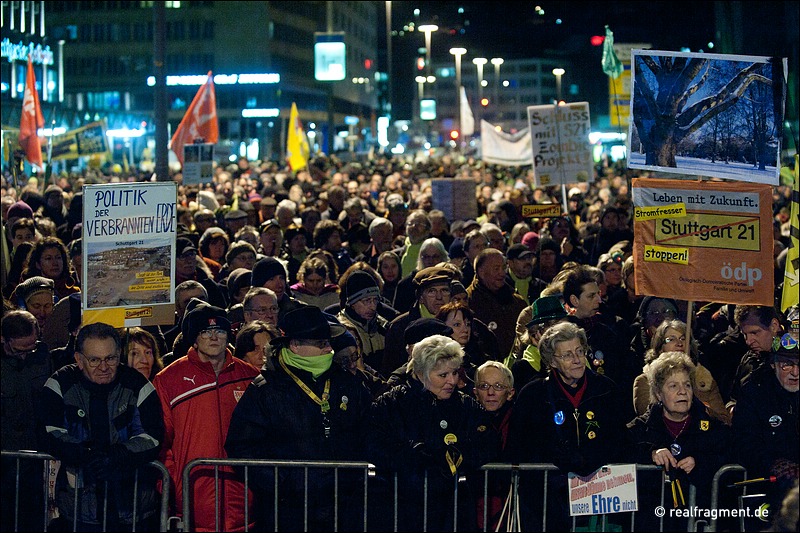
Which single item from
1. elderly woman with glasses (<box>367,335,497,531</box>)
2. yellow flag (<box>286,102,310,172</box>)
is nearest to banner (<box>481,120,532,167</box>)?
yellow flag (<box>286,102,310,172</box>)

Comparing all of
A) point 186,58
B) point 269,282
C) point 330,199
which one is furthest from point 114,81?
point 269,282

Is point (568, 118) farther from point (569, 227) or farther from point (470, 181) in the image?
point (569, 227)

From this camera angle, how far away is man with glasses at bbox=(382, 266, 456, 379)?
8.78 meters

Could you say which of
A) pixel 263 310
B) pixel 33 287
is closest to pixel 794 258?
pixel 263 310

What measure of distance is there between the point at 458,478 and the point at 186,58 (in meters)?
99.9

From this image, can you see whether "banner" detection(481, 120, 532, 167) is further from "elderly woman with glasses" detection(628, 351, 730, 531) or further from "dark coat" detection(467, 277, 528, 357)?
"elderly woman with glasses" detection(628, 351, 730, 531)

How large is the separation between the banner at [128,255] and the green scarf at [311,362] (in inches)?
61.3

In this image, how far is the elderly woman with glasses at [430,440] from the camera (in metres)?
6.37

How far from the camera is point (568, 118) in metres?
18.4

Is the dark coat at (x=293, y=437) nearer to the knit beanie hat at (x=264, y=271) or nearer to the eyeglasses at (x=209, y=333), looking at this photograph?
the eyeglasses at (x=209, y=333)

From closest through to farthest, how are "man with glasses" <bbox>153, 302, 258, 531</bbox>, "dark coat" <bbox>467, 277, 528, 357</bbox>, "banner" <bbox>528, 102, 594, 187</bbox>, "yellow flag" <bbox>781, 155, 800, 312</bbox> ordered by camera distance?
"man with glasses" <bbox>153, 302, 258, 531</bbox>, "yellow flag" <bbox>781, 155, 800, 312</bbox>, "dark coat" <bbox>467, 277, 528, 357</bbox>, "banner" <bbox>528, 102, 594, 187</bbox>

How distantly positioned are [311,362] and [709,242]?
2963 millimetres

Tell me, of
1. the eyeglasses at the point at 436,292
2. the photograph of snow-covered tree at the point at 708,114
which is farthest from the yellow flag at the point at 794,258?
the eyeglasses at the point at 436,292

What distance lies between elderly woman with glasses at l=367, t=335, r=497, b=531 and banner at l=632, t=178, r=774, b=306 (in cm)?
227
